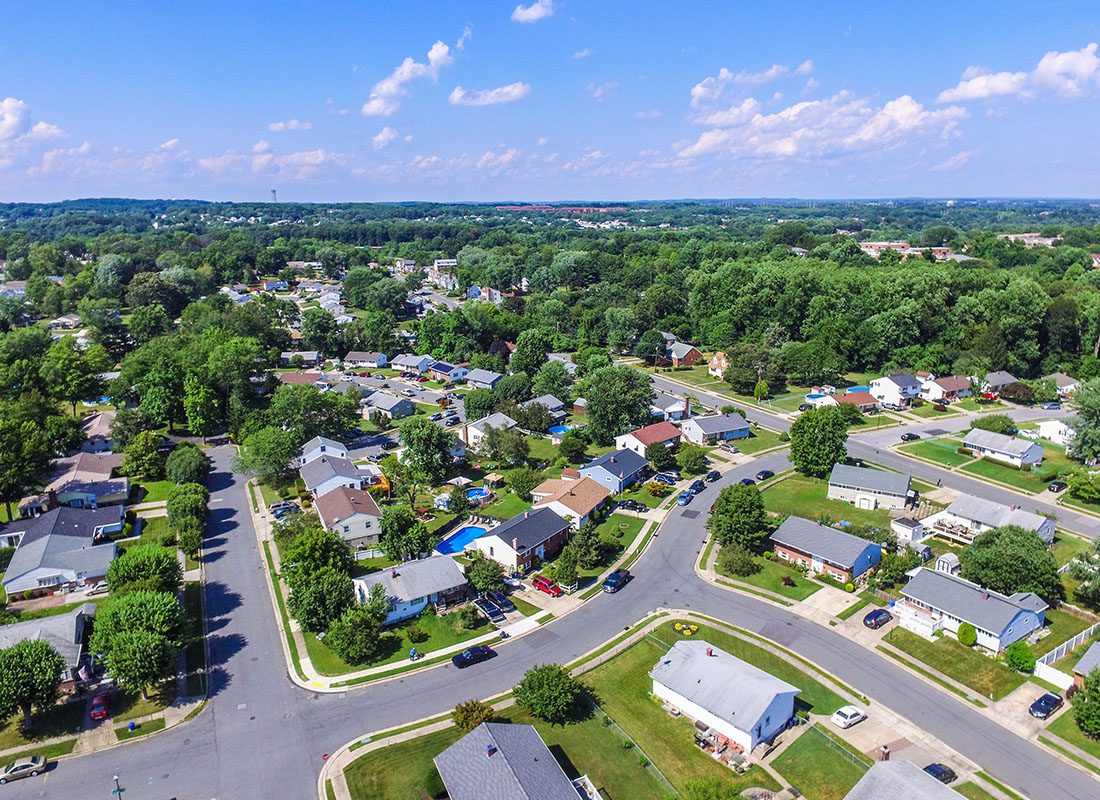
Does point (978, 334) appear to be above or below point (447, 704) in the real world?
above

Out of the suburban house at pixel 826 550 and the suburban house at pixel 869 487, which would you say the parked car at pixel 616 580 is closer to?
the suburban house at pixel 826 550

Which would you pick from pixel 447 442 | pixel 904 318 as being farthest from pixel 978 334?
pixel 447 442

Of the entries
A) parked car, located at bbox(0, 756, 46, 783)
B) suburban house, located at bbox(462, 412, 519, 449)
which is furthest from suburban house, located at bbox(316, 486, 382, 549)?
parked car, located at bbox(0, 756, 46, 783)

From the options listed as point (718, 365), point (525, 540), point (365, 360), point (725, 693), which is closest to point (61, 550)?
point (525, 540)

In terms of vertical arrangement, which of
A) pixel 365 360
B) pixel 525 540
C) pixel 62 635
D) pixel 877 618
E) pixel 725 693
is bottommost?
pixel 877 618

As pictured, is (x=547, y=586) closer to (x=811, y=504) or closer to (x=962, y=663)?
(x=962, y=663)

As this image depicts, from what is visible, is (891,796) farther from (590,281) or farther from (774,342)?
(590,281)

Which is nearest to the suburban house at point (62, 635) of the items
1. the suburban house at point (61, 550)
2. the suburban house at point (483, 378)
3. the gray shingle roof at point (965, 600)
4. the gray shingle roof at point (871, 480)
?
the suburban house at point (61, 550)
